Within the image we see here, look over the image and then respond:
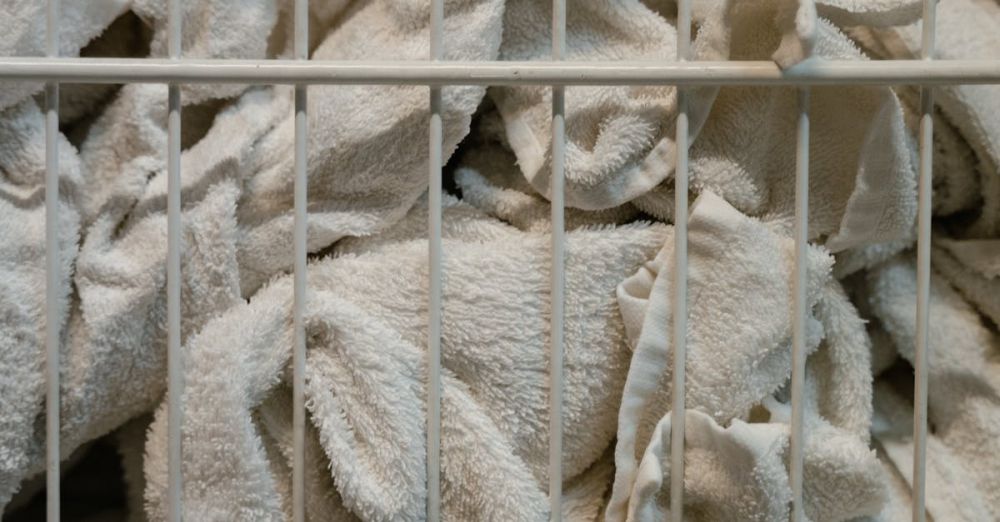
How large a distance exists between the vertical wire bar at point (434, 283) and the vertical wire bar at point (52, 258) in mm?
219

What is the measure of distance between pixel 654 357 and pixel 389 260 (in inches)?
6.9

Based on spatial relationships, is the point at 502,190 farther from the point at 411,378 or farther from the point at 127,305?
the point at 127,305

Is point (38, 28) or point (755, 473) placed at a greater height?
point (38, 28)

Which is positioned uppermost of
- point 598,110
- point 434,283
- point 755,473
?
point 598,110

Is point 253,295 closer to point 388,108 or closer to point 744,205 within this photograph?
point 388,108

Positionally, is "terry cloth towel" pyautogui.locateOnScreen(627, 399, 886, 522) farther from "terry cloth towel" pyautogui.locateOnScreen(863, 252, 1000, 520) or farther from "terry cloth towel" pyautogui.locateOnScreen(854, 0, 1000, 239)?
"terry cloth towel" pyautogui.locateOnScreen(854, 0, 1000, 239)

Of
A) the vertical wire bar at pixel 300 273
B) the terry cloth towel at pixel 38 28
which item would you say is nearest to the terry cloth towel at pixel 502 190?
the vertical wire bar at pixel 300 273

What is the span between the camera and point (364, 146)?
0.65 metres

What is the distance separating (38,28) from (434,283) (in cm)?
29

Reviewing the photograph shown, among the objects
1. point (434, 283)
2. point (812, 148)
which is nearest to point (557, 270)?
point (434, 283)

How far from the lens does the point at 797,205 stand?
0.61 meters

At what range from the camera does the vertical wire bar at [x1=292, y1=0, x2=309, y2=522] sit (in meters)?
0.60

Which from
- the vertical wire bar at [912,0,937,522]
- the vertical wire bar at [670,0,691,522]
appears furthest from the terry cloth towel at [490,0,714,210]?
the vertical wire bar at [912,0,937,522]

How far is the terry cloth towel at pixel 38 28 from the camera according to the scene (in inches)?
24.5
